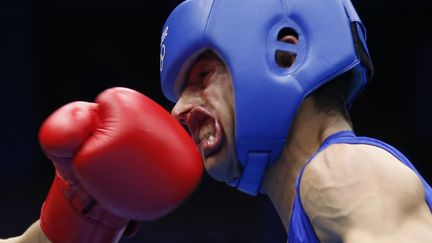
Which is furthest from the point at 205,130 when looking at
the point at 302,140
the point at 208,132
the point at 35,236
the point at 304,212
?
the point at 35,236

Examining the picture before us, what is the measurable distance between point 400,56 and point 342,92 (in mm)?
2534

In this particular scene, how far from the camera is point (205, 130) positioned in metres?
1.59

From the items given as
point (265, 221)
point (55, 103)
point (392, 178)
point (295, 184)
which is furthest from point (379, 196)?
point (55, 103)

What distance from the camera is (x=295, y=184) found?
5.01 feet

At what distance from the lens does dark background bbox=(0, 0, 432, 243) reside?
3.90 metres

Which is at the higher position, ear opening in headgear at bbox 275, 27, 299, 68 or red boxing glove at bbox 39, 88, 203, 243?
ear opening in headgear at bbox 275, 27, 299, 68

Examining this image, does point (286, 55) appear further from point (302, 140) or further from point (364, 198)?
point (364, 198)

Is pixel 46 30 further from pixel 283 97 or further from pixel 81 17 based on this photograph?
pixel 283 97

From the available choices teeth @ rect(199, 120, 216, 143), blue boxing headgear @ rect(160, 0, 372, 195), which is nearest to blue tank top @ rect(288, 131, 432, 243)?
blue boxing headgear @ rect(160, 0, 372, 195)

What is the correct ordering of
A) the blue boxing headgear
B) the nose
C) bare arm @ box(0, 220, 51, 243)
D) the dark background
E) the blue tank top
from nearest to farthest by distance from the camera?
the blue tank top, the blue boxing headgear, the nose, bare arm @ box(0, 220, 51, 243), the dark background

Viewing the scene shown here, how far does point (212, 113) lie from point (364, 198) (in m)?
0.44

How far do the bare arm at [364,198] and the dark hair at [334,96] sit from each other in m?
0.18

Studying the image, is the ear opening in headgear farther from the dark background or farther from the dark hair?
the dark background

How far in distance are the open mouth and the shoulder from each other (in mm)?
241
